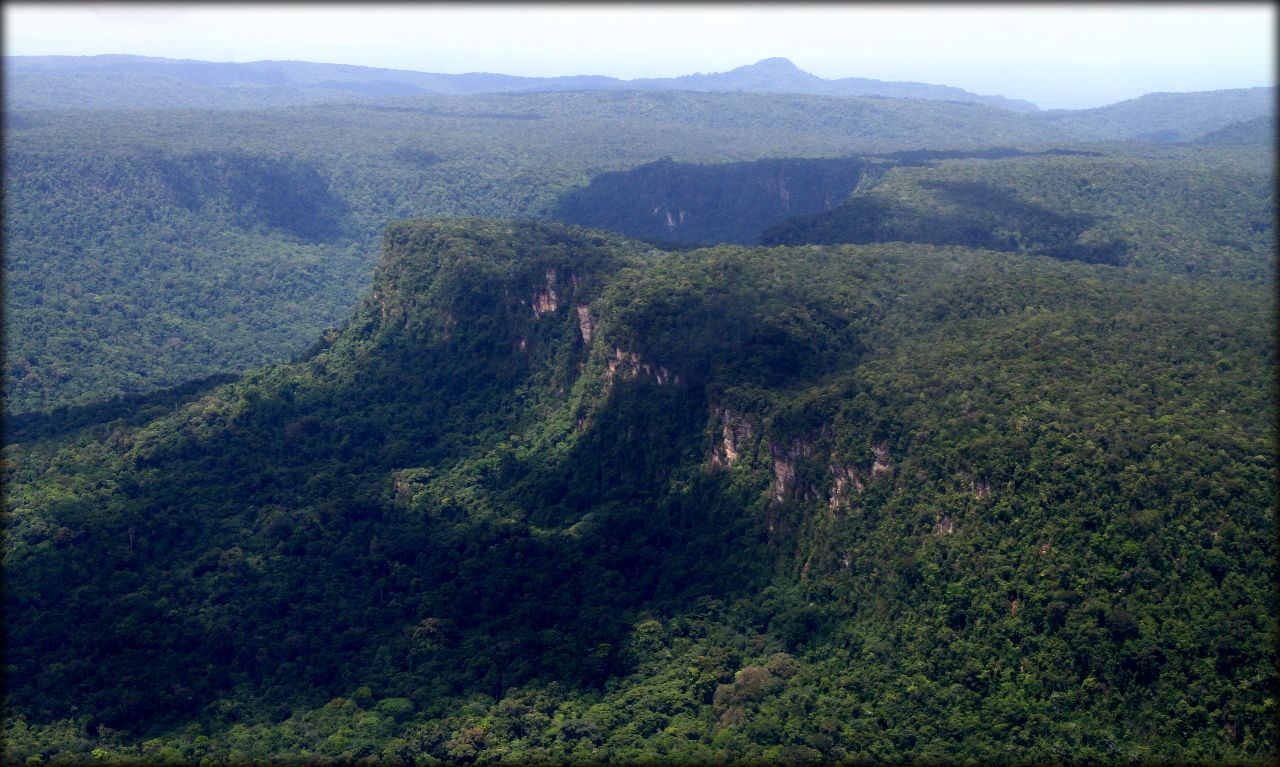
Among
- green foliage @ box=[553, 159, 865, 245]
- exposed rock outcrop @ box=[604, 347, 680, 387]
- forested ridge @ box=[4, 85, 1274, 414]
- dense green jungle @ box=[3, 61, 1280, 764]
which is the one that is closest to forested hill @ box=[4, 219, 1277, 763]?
dense green jungle @ box=[3, 61, 1280, 764]

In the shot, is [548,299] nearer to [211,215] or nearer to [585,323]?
[585,323]

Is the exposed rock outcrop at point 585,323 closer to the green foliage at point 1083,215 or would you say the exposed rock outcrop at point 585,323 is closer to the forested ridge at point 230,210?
the green foliage at point 1083,215

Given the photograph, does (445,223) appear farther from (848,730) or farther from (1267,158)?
(1267,158)

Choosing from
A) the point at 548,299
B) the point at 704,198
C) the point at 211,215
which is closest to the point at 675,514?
the point at 548,299

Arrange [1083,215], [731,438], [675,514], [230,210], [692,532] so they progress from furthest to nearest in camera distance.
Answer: [230,210] < [1083,215] < [675,514] < [731,438] < [692,532]

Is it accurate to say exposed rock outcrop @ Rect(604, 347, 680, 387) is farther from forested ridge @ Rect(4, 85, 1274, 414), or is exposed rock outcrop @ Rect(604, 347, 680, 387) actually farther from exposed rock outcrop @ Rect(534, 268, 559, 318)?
forested ridge @ Rect(4, 85, 1274, 414)

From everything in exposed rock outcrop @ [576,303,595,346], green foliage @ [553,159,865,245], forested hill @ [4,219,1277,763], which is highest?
green foliage @ [553,159,865,245]

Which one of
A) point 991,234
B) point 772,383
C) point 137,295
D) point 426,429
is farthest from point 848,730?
point 137,295
